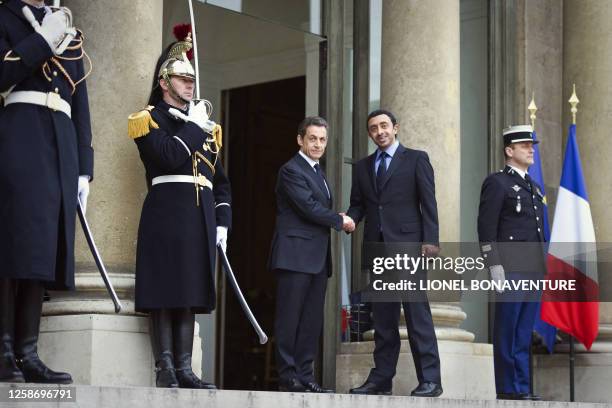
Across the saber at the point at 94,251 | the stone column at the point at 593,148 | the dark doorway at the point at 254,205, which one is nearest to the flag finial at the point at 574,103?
the stone column at the point at 593,148

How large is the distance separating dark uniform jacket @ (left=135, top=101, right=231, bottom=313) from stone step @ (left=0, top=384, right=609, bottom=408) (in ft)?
2.60

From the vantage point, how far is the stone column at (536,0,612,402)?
36.7 ft

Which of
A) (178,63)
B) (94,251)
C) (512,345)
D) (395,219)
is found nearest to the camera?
(94,251)

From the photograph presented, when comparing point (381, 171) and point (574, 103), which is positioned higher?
point (574, 103)

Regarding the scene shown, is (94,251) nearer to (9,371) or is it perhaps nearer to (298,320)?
(9,371)

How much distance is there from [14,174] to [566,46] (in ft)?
22.1

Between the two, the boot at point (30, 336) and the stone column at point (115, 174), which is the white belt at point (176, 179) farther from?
the boot at point (30, 336)

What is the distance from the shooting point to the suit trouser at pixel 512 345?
920 cm

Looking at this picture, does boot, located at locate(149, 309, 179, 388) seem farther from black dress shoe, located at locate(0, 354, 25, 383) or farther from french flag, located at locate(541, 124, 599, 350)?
french flag, located at locate(541, 124, 599, 350)

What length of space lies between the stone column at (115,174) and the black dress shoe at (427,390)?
160cm

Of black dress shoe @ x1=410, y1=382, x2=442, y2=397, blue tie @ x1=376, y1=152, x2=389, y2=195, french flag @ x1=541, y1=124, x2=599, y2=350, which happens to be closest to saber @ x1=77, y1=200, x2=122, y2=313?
black dress shoe @ x1=410, y1=382, x2=442, y2=397

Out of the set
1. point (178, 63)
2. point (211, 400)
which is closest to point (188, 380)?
point (211, 400)

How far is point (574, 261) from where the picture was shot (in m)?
10.5

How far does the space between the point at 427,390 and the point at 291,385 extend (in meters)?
0.84
